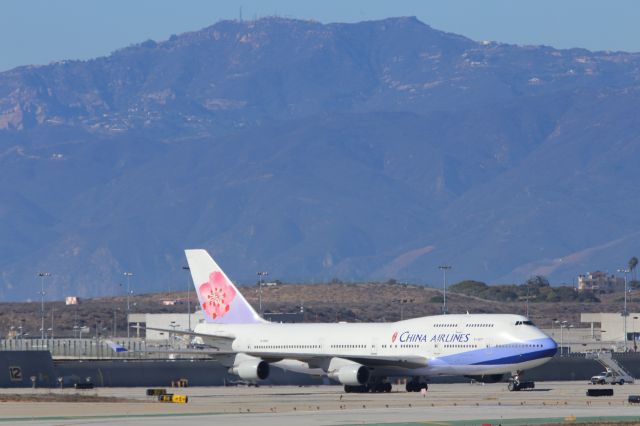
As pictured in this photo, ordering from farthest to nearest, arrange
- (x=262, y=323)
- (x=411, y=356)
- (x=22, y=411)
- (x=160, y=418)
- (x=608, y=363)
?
(x=608, y=363) → (x=262, y=323) → (x=411, y=356) → (x=22, y=411) → (x=160, y=418)

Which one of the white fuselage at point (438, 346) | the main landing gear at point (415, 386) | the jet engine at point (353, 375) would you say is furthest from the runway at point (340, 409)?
the main landing gear at point (415, 386)

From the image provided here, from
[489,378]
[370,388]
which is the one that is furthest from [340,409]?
[489,378]

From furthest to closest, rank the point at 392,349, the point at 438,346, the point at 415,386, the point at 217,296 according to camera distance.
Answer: the point at 217,296 < the point at 392,349 < the point at 415,386 < the point at 438,346

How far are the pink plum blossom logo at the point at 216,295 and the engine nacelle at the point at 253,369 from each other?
829cm

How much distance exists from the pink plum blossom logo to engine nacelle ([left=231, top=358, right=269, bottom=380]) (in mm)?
8285

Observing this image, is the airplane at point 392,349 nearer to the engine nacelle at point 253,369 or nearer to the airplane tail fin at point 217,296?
the engine nacelle at point 253,369

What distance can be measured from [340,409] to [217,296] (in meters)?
36.7

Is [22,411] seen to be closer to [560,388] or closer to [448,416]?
[448,416]

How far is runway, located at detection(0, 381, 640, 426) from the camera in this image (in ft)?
221

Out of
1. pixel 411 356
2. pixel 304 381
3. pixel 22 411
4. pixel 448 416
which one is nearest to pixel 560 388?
pixel 411 356

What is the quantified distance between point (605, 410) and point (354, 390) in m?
29.2

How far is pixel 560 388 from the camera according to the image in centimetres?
10506

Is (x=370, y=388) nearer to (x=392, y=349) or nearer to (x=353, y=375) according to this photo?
(x=353, y=375)

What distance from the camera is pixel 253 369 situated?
10306 cm
